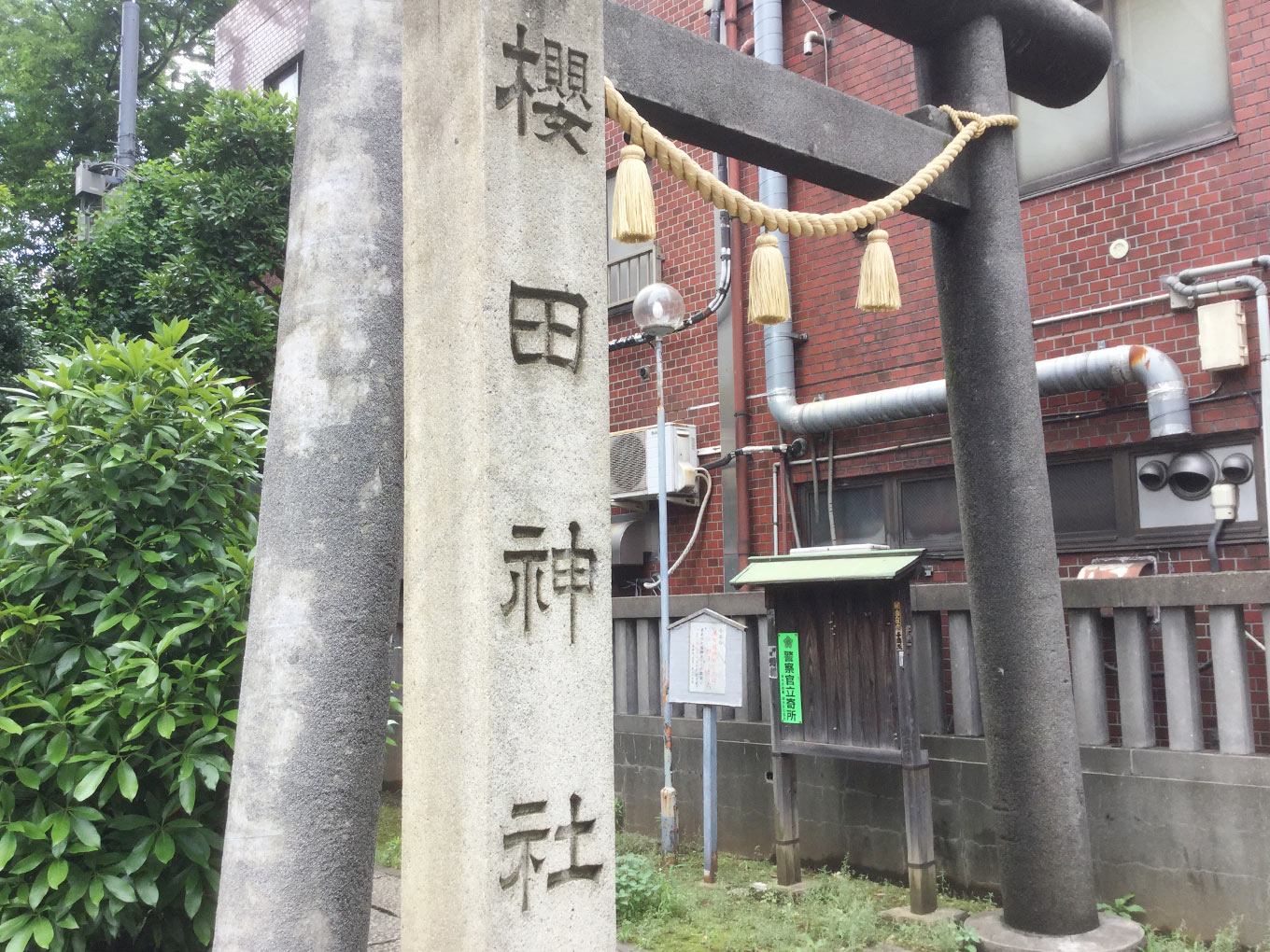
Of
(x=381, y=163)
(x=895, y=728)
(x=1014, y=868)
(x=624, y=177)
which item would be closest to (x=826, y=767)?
(x=895, y=728)

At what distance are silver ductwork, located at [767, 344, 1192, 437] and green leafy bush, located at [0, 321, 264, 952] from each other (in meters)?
4.66

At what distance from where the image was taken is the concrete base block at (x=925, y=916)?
229 inches

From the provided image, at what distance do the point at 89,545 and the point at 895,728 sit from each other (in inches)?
175

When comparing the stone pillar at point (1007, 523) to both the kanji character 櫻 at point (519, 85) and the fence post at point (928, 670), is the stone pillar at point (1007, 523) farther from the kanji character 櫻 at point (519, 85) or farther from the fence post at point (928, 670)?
the kanji character 櫻 at point (519, 85)

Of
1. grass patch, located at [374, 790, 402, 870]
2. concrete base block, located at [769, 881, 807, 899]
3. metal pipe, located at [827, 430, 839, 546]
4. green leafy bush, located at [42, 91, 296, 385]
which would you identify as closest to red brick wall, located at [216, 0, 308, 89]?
green leafy bush, located at [42, 91, 296, 385]

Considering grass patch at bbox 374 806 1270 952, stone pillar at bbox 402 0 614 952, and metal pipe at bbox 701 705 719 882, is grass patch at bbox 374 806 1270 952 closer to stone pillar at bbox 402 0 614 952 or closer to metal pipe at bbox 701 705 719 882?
metal pipe at bbox 701 705 719 882

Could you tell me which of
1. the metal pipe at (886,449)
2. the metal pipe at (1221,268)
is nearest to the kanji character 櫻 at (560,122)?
the metal pipe at (1221,268)

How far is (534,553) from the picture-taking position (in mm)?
2955

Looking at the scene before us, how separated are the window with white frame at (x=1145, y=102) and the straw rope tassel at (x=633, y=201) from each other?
5.31 meters

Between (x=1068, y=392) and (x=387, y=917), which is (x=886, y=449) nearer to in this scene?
(x=1068, y=392)

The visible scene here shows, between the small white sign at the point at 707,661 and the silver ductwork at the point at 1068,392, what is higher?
the silver ductwork at the point at 1068,392

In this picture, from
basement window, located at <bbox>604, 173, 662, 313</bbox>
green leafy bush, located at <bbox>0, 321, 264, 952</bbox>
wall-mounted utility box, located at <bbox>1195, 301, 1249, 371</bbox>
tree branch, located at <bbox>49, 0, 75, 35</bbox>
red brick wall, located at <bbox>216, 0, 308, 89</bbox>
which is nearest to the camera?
green leafy bush, located at <bbox>0, 321, 264, 952</bbox>

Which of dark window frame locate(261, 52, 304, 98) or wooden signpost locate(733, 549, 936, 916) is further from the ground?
dark window frame locate(261, 52, 304, 98)

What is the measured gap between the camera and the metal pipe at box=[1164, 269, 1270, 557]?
6879mm
